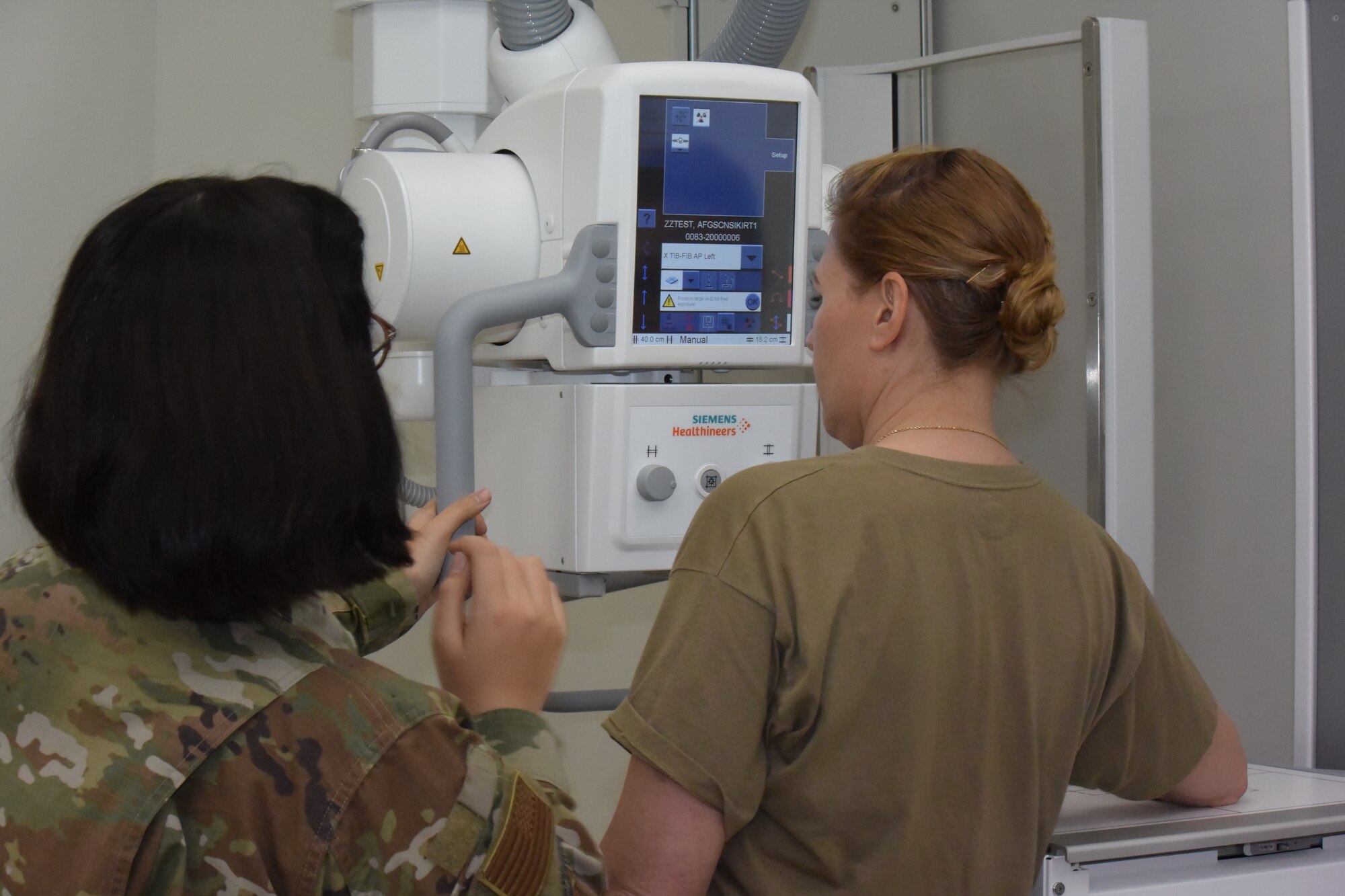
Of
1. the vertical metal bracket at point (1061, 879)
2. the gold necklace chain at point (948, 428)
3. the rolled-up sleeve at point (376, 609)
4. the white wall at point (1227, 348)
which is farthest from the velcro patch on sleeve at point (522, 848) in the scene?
the white wall at point (1227, 348)

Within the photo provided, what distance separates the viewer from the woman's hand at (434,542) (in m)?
1.14

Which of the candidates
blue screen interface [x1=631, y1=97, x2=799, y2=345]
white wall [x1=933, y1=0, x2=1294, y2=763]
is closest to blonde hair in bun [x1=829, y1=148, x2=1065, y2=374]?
blue screen interface [x1=631, y1=97, x2=799, y2=345]

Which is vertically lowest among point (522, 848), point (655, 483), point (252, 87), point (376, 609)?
point (522, 848)

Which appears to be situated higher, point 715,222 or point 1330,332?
point 715,222

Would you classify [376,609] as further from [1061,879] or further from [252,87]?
[252,87]

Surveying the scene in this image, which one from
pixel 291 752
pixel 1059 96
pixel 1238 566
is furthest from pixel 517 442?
pixel 1059 96

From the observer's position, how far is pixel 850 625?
38.2 inches

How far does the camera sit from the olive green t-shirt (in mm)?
973

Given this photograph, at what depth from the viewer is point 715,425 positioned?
1.49 metres

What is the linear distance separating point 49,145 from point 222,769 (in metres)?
2.02

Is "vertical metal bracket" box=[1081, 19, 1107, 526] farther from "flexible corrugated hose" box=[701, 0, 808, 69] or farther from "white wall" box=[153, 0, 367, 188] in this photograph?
"white wall" box=[153, 0, 367, 188]

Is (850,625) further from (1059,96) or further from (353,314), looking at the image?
(1059,96)

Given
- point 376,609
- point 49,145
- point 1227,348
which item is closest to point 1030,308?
point 376,609

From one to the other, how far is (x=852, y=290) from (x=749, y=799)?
1.47 ft
